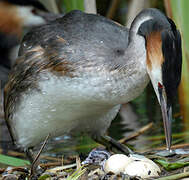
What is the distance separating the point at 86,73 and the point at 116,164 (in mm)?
730

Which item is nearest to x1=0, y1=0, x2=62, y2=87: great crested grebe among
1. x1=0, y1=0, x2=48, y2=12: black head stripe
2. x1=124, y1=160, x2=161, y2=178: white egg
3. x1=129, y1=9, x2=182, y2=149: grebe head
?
x1=0, y1=0, x2=48, y2=12: black head stripe

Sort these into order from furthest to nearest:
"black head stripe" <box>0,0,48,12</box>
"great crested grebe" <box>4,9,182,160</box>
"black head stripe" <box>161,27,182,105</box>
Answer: "black head stripe" <box>0,0,48,12</box>
"great crested grebe" <box>4,9,182,160</box>
"black head stripe" <box>161,27,182,105</box>

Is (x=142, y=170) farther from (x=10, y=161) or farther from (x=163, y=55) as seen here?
(x=10, y=161)

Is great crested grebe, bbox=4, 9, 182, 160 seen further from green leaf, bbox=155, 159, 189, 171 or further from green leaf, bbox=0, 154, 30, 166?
green leaf, bbox=0, 154, 30, 166

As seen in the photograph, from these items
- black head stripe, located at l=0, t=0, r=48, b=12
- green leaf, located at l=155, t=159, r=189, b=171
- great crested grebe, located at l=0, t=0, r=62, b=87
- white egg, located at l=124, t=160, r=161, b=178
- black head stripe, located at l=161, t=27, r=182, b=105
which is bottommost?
great crested grebe, located at l=0, t=0, r=62, b=87

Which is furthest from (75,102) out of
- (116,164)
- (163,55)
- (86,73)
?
(163,55)

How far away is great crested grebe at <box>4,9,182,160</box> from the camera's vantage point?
3881mm

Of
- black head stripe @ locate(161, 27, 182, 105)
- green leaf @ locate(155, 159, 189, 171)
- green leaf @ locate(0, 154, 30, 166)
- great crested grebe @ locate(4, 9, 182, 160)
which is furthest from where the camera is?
green leaf @ locate(0, 154, 30, 166)

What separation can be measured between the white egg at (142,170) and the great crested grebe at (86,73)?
0.30 m

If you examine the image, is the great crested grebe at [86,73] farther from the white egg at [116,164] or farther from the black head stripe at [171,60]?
the white egg at [116,164]

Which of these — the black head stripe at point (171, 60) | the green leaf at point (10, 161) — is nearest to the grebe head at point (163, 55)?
the black head stripe at point (171, 60)

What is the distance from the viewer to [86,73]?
4121 mm

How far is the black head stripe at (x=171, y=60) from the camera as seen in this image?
12.3 feet

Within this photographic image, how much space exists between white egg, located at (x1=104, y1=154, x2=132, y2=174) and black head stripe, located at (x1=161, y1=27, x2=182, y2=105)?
1.97 ft
